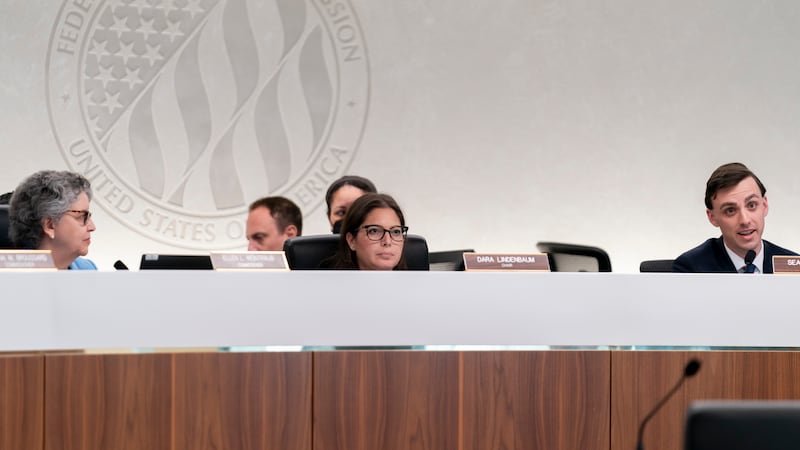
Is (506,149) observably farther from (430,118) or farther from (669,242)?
(669,242)

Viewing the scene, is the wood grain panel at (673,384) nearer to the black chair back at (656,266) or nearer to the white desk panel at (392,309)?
the white desk panel at (392,309)

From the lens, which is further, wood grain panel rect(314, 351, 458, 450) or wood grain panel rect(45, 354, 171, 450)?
wood grain panel rect(314, 351, 458, 450)

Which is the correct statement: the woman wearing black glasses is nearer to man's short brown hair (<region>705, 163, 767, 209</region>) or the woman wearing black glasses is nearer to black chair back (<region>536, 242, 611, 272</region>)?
black chair back (<region>536, 242, 611, 272</region>)

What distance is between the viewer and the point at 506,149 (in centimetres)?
585

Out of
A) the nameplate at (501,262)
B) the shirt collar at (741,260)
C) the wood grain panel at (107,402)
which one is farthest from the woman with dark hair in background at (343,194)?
the wood grain panel at (107,402)

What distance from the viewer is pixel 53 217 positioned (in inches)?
120

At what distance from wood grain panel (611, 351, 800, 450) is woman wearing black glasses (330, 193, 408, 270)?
37.1 inches

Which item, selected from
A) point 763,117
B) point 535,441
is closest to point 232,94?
point 763,117

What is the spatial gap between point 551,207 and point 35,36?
3118 mm

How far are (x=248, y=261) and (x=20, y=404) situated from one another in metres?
0.60

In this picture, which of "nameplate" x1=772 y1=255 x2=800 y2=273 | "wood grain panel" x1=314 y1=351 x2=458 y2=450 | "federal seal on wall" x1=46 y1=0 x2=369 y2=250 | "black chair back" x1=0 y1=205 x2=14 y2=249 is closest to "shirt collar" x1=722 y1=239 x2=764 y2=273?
"nameplate" x1=772 y1=255 x2=800 y2=273

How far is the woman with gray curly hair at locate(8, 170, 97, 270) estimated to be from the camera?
3035 mm

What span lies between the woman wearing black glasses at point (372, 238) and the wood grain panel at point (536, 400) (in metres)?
0.80

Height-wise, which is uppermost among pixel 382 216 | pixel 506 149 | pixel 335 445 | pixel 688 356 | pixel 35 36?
pixel 35 36
